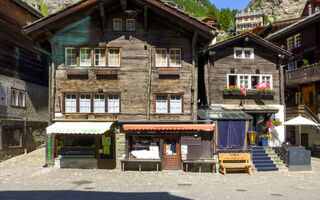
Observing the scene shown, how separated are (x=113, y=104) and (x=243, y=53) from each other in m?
Answer: 11.3

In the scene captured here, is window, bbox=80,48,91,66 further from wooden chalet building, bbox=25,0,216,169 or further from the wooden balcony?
the wooden balcony

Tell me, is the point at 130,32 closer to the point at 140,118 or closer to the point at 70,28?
the point at 70,28

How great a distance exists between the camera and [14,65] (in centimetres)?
2495

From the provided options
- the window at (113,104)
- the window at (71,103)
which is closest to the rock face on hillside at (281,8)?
the window at (113,104)

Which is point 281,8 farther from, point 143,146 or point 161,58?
point 143,146

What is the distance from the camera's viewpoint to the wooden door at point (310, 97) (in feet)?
96.2

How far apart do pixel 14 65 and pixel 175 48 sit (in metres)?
12.6

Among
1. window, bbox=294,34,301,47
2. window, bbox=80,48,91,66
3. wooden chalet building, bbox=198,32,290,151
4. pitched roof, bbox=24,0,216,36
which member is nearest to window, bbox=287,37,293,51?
window, bbox=294,34,301,47

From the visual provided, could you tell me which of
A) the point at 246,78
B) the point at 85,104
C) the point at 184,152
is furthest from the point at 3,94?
the point at 246,78

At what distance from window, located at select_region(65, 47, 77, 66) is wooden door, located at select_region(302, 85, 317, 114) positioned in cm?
2096

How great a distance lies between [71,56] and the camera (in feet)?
70.3

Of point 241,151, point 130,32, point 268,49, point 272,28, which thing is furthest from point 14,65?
point 272,28

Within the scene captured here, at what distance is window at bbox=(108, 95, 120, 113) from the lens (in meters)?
21.2

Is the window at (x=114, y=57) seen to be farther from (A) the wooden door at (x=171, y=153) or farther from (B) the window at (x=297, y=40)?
(B) the window at (x=297, y=40)
